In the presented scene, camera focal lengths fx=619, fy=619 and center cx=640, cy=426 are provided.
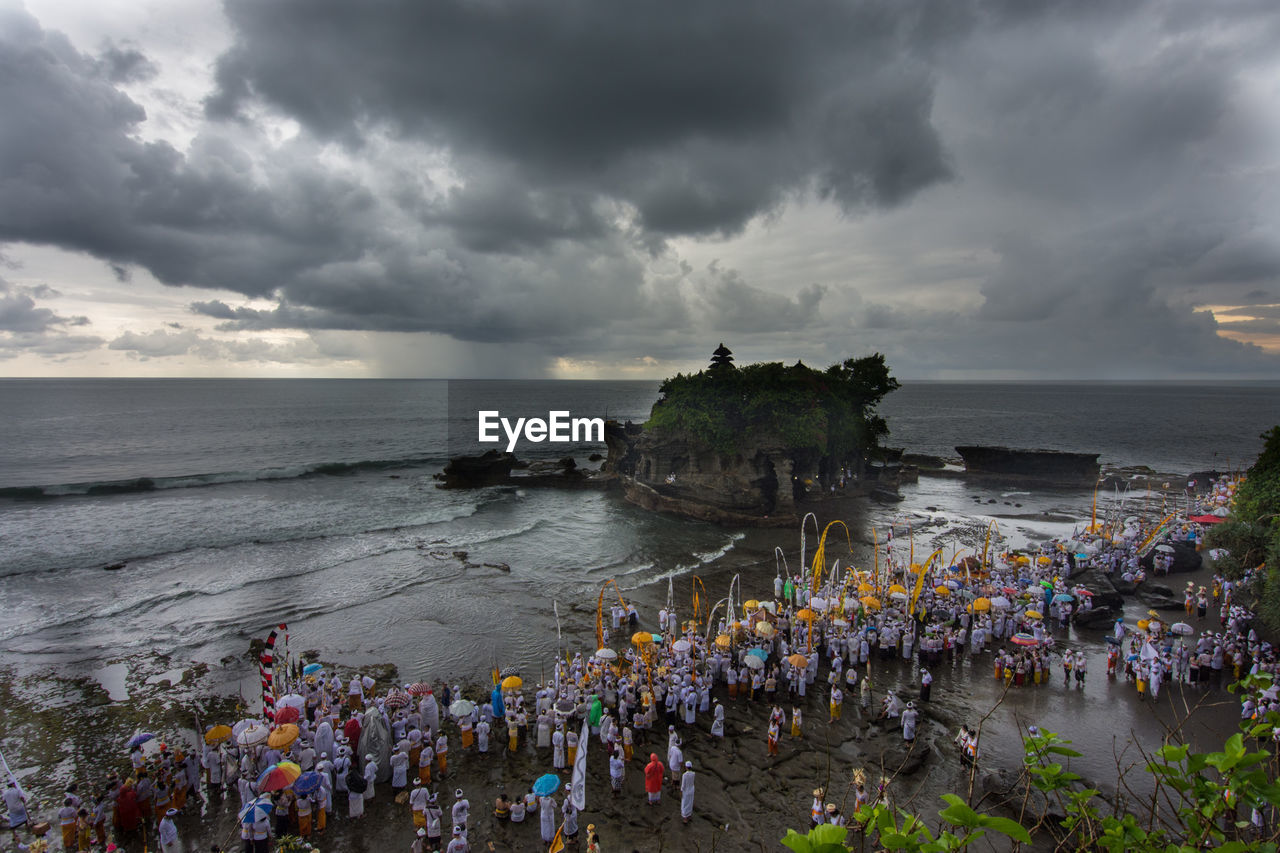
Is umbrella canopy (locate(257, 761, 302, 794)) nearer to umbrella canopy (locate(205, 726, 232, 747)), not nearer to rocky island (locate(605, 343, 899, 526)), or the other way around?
umbrella canopy (locate(205, 726, 232, 747))

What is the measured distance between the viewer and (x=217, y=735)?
1469cm

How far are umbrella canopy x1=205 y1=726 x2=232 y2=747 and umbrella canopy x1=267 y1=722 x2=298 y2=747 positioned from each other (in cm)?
146

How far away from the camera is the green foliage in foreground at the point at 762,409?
147 feet

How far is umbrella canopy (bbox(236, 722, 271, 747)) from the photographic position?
1391 cm

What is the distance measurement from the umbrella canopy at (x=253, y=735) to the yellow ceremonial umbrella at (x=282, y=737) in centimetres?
16

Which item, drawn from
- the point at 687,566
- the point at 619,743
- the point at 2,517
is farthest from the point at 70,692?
the point at 2,517

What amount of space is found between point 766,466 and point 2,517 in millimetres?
55577

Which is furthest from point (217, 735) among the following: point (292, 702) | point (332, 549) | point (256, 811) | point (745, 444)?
point (745, 444)

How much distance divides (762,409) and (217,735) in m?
37.0

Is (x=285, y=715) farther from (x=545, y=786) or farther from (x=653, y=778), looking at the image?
(x=653, y=778)

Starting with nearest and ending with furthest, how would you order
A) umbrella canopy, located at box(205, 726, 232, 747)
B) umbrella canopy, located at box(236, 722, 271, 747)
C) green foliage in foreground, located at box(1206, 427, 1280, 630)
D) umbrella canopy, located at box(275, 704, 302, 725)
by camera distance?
umbrella canopy, located at box(236, 722, 271, 747) → umbrella canopy, located at box(205, 726, 232, 747) → umbrella canopy, located at box(275, 704, 302, 725) → green foliage in foreground, located at box(1206, 427, 1280, 630)

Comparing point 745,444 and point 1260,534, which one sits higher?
point 745,444

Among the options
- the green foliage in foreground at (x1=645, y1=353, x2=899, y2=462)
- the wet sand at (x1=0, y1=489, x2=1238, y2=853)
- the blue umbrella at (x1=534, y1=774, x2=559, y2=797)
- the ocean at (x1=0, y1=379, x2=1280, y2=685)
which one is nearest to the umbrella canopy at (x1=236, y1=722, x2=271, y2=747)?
the wet sand at (x1=0, y1=489, x2=1238, y2=853)

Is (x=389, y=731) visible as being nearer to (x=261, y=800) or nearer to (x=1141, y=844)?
(x=261, y=800)
